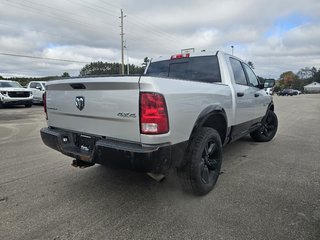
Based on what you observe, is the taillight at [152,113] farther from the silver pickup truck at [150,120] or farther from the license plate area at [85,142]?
the license plate area at [85,142]

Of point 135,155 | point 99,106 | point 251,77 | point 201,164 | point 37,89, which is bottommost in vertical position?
point 201,164

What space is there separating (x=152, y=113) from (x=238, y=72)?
286cm

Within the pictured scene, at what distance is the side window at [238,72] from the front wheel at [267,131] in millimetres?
1926

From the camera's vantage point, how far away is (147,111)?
264 cm

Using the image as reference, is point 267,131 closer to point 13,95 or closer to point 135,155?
point 135,155

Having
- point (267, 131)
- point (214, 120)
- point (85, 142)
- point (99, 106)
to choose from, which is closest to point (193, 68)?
point (214, 120)

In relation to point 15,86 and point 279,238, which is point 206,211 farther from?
point 15,86

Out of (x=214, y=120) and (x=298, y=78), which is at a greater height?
(x=298, y=78)

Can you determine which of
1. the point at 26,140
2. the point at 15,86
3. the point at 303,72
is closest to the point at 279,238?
the point at 26,140

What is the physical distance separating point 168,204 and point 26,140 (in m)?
5.18

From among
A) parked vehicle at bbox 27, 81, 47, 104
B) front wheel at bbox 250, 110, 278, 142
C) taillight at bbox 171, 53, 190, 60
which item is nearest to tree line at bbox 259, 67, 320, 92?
parked vehicle at bbox 27, 81, 47, 104

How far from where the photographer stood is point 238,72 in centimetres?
493

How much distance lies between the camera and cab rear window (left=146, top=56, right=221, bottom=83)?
445cm

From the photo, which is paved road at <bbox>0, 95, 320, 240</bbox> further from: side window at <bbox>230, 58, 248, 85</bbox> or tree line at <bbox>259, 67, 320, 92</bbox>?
tree line at <bbox>259, 67, 320, 92</bbox>
